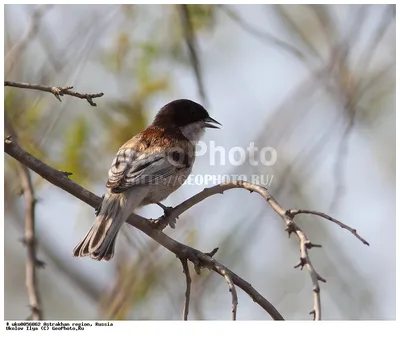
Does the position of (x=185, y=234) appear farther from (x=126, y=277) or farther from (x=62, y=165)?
(x=62, y=165)

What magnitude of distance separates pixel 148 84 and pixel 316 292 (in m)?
3.25

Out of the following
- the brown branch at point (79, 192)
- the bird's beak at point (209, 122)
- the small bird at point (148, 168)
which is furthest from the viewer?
the bird's beak at point (209, 122)

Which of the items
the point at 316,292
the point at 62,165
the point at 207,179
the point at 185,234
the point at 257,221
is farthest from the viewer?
the point at 207,179

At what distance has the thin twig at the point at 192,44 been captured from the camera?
491 centimetres

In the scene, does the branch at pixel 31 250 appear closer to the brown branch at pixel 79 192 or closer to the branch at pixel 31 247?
the branch at pixel 31 247

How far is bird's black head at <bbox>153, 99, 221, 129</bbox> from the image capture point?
20.6 ft

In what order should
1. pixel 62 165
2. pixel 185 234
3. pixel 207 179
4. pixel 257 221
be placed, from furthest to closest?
pixel 207 179 → pixel 62 165 → pixel 185 234 → pixel 257 221

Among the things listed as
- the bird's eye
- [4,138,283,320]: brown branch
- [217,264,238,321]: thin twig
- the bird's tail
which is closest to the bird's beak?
the bird's eye

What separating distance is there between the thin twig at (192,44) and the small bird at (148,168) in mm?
670

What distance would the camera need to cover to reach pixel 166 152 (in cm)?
559

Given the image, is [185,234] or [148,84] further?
[148,84]

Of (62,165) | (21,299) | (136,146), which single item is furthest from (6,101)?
(21,299)

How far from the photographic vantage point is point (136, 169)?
16.8ft

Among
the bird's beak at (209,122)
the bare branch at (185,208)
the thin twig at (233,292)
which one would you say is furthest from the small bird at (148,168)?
the thin twig at (233,292)
